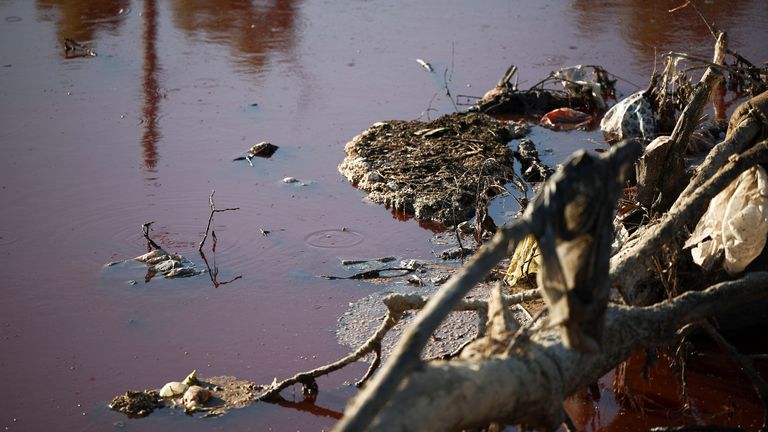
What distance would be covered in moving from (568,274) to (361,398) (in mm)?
771

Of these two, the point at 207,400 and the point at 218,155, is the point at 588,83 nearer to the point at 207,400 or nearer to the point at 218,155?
the point at 218,155

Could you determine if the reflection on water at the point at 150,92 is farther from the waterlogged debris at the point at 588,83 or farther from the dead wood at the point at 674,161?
the dead wood at the point at 674,161

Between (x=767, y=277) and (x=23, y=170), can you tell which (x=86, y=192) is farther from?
(x=767, y=277)

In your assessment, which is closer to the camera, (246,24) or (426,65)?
(426,65)

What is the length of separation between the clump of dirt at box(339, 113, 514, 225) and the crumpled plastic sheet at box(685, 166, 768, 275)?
6.18 ft

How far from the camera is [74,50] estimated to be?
32.1 ft

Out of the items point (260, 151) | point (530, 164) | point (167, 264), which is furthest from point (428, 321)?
point (260, 151)

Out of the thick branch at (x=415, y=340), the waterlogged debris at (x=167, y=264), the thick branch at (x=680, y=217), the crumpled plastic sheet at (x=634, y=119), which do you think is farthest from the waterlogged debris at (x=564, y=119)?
the thick branch at (x=415, y=340)

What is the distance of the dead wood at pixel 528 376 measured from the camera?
212 cm

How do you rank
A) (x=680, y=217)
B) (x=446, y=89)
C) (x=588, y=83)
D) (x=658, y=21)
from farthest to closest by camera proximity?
(x=658, y=21), (x=446, y=89), (x=588, y=83), (x=680, y=217)

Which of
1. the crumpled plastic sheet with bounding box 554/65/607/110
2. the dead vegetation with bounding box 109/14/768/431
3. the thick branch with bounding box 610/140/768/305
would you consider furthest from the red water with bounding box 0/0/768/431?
the thick branch with bounding box 610/140/768/305

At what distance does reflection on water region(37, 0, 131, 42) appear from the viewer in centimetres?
Result: 1048

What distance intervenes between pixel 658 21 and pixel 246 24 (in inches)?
184

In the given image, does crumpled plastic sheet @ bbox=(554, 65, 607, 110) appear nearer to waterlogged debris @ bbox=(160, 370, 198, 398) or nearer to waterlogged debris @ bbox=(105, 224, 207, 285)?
waterlogged debris @ bbox=(105, 224, 207, 285)
